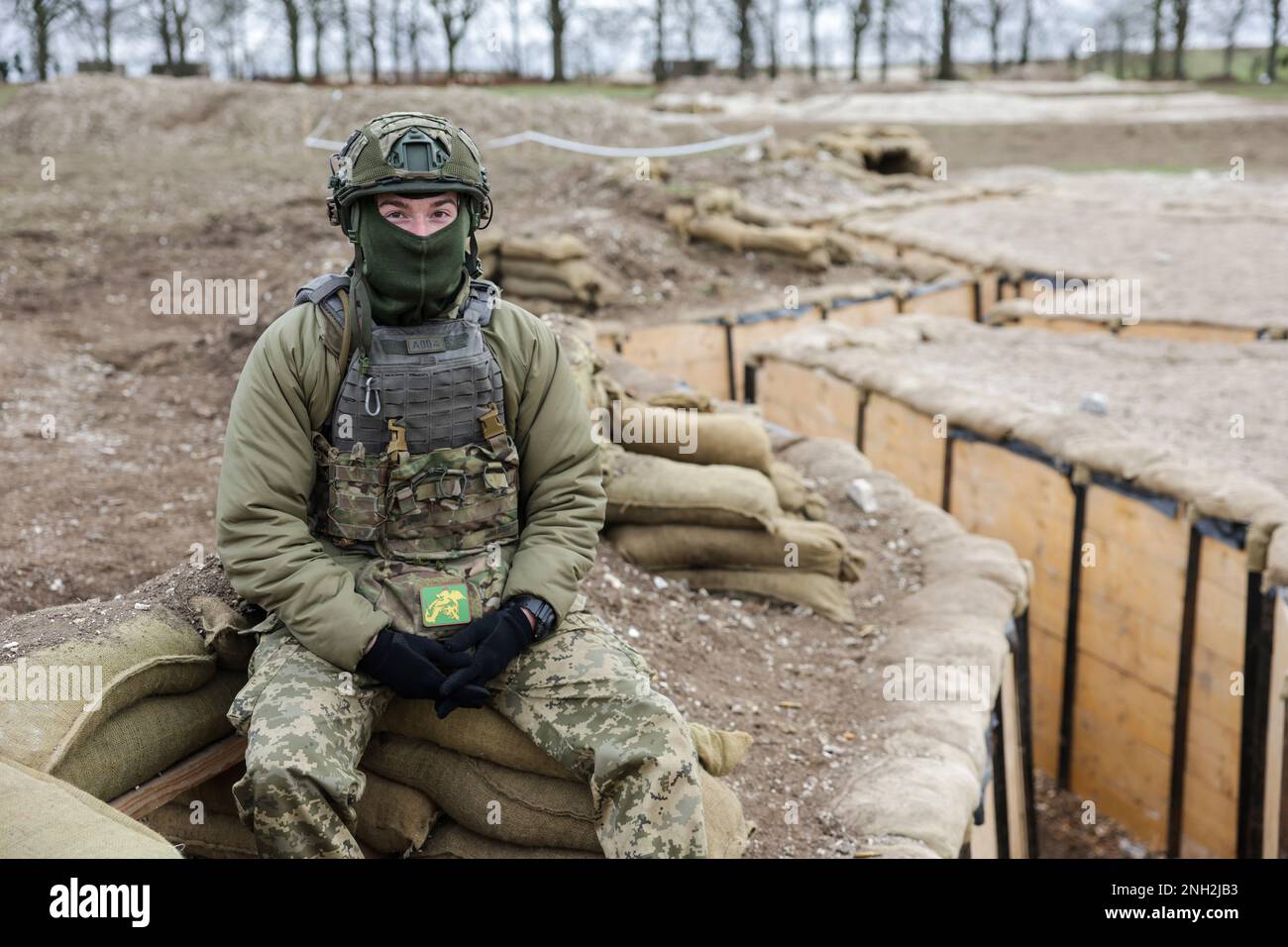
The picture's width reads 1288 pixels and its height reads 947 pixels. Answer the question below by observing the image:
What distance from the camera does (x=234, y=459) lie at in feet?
8.84

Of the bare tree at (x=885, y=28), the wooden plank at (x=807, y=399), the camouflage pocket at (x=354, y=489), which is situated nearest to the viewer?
the camouflage pocket at (x=354, y=489)

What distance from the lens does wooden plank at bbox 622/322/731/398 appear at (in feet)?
33.4

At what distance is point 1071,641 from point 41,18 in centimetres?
2794

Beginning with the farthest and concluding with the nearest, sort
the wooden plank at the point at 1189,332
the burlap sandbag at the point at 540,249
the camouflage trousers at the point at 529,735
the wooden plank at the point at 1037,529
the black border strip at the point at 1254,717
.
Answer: the burlap sandbag at the point at 540,249 → the wooden plank at the point at 1189,332 → the wooden plank at the point at 1037,529 → the black border strip at the point at 1254,717 → the camouflage trousers at the point at 529,735

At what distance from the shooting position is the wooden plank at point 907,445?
25.4 feet

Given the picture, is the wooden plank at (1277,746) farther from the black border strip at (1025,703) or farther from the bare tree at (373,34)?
the bare tree at (373,34)

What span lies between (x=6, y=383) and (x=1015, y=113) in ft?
91.7

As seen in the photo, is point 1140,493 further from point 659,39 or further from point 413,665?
point 659,39

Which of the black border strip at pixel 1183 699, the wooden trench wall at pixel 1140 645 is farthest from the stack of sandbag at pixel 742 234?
the black border strip at pixel 1183 699

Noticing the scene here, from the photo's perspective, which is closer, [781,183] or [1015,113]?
[781,183]

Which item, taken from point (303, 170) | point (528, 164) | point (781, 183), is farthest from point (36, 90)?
point (781, 183)

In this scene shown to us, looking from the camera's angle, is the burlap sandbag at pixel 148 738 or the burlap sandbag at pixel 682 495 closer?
the burlap sandbag at pixel 148 738

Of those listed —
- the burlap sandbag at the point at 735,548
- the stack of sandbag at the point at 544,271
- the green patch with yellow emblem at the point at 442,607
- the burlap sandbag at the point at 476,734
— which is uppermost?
the stack of sandbag at the point at 544,271
